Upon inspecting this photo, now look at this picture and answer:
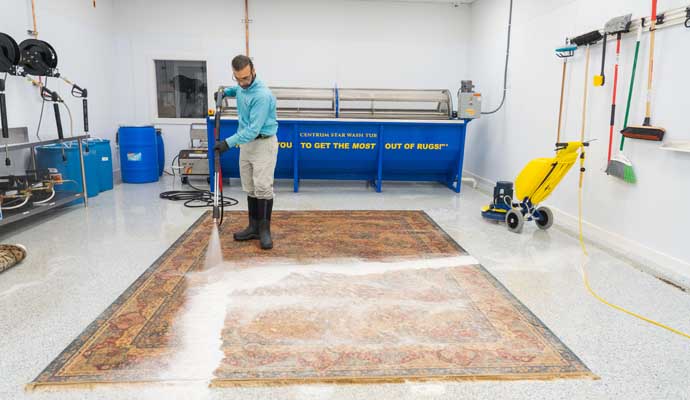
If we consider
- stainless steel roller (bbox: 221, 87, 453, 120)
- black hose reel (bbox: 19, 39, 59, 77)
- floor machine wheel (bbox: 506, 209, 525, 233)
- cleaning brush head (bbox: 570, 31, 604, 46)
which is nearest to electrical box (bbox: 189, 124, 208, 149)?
stainless steel roller (bbox: 221, 87, 453, 120)

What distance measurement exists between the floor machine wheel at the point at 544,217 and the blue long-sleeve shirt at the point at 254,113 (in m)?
2.51

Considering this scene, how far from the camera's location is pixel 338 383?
1833 mm

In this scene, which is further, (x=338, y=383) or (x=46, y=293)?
(x=46, y=293)

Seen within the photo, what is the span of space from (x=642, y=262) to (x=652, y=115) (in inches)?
42.3

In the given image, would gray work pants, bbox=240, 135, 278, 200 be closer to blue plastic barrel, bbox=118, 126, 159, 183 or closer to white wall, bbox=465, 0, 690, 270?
white wall, bbox=465, 0, 690, 270

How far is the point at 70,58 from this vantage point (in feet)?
18.0

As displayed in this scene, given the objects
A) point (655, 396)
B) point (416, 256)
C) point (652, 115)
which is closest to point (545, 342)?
point (655, 396)

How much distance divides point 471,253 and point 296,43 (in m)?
4.66

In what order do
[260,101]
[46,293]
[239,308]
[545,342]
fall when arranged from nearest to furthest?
[545,342] → [239,308] → [46,293] → [260,101]

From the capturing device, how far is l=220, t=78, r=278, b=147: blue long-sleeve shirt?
125 inches

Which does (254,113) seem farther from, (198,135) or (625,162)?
(198,135)

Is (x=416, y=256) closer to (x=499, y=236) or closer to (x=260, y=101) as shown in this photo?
(x=499, y=236)

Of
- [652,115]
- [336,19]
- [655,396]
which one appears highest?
[336,19]

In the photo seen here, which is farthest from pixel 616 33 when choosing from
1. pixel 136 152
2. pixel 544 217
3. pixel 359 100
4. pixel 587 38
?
pixel 136 152
